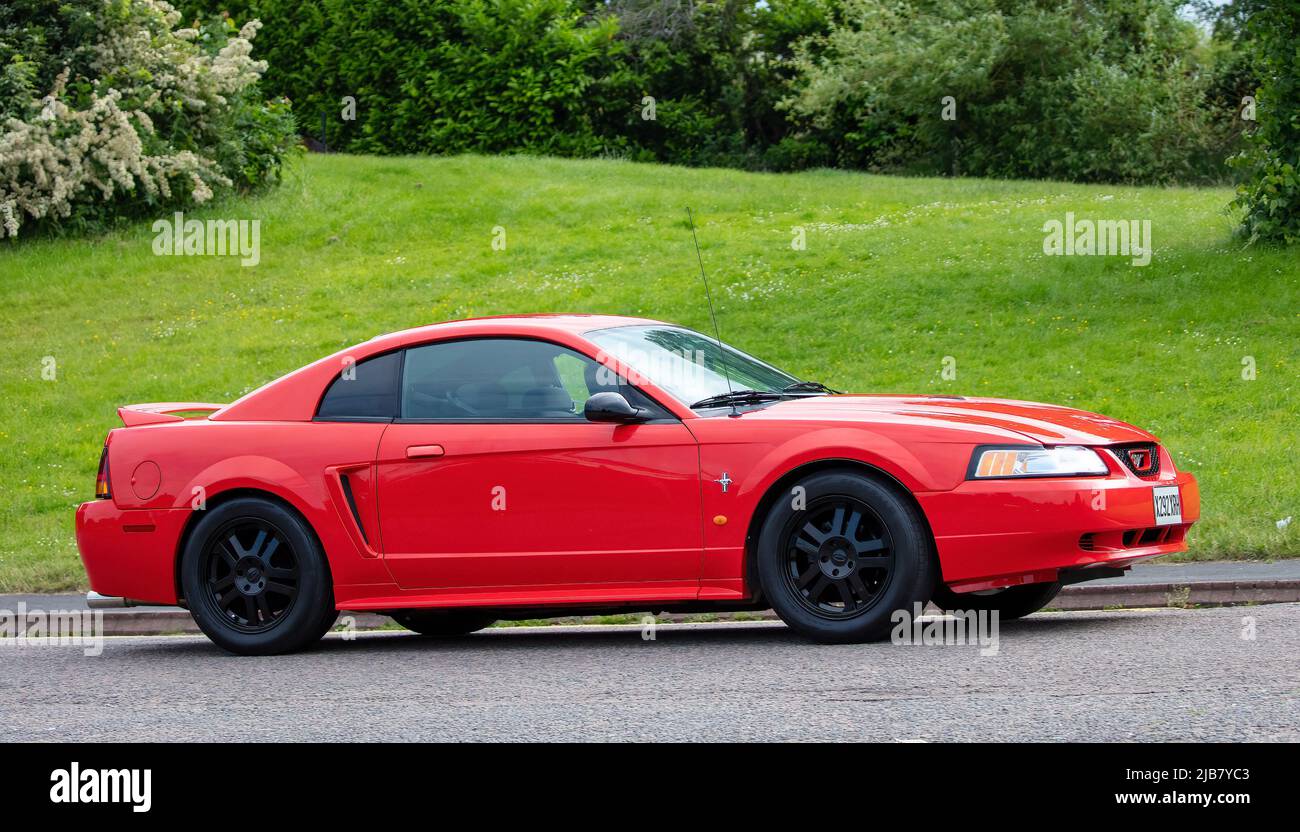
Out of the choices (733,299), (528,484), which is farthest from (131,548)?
(733,299)

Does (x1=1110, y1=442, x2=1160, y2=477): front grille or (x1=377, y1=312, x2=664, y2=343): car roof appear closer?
(x1=1110, y1=442, x2=1160, y2=477): front grille

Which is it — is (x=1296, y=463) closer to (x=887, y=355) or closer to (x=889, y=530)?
(x=887, y=355)

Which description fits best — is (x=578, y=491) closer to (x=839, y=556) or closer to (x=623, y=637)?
(x=839, y=556)

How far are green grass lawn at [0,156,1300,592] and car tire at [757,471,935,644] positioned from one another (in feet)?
13.2

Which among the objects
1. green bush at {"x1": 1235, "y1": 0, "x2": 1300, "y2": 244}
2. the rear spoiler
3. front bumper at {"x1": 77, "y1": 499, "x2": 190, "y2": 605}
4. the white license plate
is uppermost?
green bush at {"x1": 1235, "y1": 0, "x2": 1300, "y2": 244}

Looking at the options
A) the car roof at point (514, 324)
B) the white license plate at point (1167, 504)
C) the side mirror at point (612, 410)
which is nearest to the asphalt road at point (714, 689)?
the white license plate at point (1167, 504)

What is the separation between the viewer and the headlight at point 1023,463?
6684 millimetres

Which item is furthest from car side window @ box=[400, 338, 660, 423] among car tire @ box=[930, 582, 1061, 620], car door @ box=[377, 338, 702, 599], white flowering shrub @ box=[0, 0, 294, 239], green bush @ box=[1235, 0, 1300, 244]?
white flowering shrub @ box=[0, 0, 294, 239]

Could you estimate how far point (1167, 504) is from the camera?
700cm

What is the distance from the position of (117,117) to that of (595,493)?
18896 millimetres

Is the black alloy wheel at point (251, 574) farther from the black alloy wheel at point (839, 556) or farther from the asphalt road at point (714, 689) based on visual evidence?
the black alloy wheel at point (839, 556)

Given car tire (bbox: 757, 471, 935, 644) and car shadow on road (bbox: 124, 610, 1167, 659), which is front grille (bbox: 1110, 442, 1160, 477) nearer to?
car shadow on road (bbox: 124, 610, 1167, 659)

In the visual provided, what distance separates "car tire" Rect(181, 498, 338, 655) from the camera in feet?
24.9

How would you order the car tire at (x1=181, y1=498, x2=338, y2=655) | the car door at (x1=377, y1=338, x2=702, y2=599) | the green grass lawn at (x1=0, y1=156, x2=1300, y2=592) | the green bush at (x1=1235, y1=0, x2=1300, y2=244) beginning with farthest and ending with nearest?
the green bush at (x1=1235, y1=0, x2=1300, y2=244) → the green grass lawn at (x1=0, y1=156, x2=1300, y2=592) → the car tire at (x1=181, y1=498, x2=338, y2=655) → the car door at (x1=377, y1=338, x2=702, y2=599)
